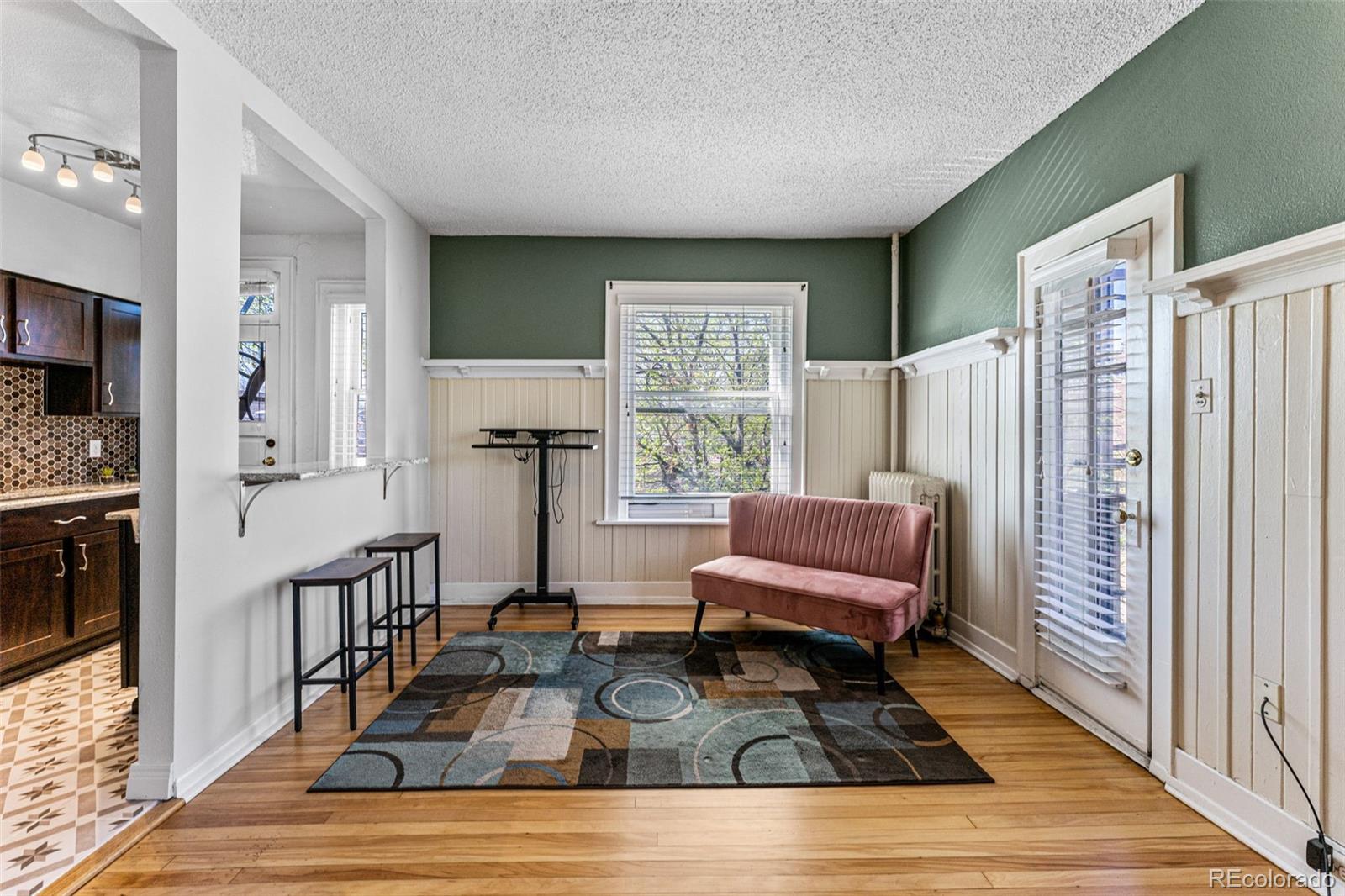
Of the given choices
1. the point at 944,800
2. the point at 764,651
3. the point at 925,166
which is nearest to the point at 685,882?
the point at 944,800

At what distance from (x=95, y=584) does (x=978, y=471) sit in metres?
4.95

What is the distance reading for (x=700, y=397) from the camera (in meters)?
4.24

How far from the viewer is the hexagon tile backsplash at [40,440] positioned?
3.30 meters

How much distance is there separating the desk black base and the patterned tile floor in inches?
70.1

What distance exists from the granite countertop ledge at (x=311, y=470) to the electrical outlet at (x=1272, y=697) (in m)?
3.28

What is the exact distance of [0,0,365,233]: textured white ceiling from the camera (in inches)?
78.9

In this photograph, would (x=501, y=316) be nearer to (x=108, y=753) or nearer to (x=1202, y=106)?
(x=108, y=753)

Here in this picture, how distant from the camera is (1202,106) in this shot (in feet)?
6.35

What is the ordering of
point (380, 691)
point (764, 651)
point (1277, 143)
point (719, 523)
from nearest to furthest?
point (1277, 143)
point (380, 691)
point (764, 651)
point (719, 523)

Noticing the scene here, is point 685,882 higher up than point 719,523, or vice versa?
point 719,523

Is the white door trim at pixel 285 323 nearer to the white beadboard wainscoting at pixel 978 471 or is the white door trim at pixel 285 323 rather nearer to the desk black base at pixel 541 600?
the desk black base at pixel 541 600

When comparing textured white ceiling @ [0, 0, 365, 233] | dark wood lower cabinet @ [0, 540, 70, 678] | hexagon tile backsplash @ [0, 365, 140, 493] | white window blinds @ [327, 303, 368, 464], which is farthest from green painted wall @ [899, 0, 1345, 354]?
hexagon tile backsplash @ [0, 365, 140, 493]

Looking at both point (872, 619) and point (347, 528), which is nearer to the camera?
point (872, 619)

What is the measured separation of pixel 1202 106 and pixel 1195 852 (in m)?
2.34
